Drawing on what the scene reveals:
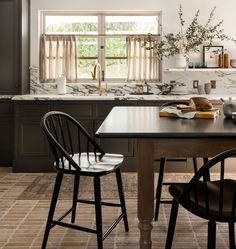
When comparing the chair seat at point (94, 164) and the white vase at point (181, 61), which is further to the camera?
the white vase at point (181, 61)

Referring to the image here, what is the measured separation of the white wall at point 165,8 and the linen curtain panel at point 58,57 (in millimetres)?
183

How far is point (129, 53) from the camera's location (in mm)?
6238

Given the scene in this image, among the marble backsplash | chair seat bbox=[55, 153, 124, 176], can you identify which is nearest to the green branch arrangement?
the marble backsplash

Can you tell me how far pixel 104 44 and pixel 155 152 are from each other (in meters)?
4.04

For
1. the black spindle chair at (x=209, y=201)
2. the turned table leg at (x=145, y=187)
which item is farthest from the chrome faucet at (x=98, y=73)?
the black spindle chair at (x=209, y=201)

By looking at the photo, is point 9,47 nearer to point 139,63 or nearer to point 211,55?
point 139,63

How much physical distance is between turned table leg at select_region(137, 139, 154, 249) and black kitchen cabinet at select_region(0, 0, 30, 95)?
3.48 meters

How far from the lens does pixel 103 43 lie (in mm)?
6312

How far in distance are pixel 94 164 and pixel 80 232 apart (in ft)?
2.13

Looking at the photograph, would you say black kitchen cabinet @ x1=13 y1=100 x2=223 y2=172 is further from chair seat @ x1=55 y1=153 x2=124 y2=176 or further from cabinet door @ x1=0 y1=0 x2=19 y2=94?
chair seat @ x1=55 y1=153 x2=124 y2=176

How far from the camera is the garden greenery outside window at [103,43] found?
624 cm

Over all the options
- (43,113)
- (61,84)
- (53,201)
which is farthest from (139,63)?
(53,201)

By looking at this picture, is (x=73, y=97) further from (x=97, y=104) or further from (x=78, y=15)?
(x=78, y=15)

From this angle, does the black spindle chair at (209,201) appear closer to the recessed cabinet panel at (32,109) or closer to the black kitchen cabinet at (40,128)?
the black kitchen cabinet at (40,128)
